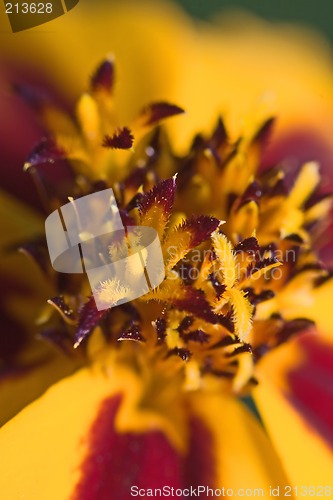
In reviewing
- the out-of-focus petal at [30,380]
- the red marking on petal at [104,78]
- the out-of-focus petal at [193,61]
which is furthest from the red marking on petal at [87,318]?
the out-of-focus petal at [193,61]

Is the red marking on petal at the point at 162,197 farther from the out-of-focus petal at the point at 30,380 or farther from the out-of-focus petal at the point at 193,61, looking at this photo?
the out-of-focus petal at the point at 193,61

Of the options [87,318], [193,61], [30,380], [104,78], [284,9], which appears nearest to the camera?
[87,318]

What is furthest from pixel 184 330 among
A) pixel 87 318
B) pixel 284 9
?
pixel 284 9

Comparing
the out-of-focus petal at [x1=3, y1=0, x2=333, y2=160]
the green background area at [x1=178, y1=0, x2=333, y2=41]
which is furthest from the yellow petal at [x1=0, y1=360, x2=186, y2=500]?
the green background area at [x1=178, y1=0, x2=333, y2=41]

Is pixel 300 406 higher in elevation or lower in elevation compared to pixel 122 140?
lower

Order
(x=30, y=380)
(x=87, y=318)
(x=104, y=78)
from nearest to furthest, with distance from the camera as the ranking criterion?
1. (x=87, y=318)
2. (x=30, y=380)
3. (x=104, y=78)

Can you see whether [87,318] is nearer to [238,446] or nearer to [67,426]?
[67,426]

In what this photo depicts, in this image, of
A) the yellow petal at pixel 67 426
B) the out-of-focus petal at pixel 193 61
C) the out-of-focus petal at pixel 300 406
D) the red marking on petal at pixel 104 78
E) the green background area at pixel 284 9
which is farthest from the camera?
the green background area at pixel 284 9
